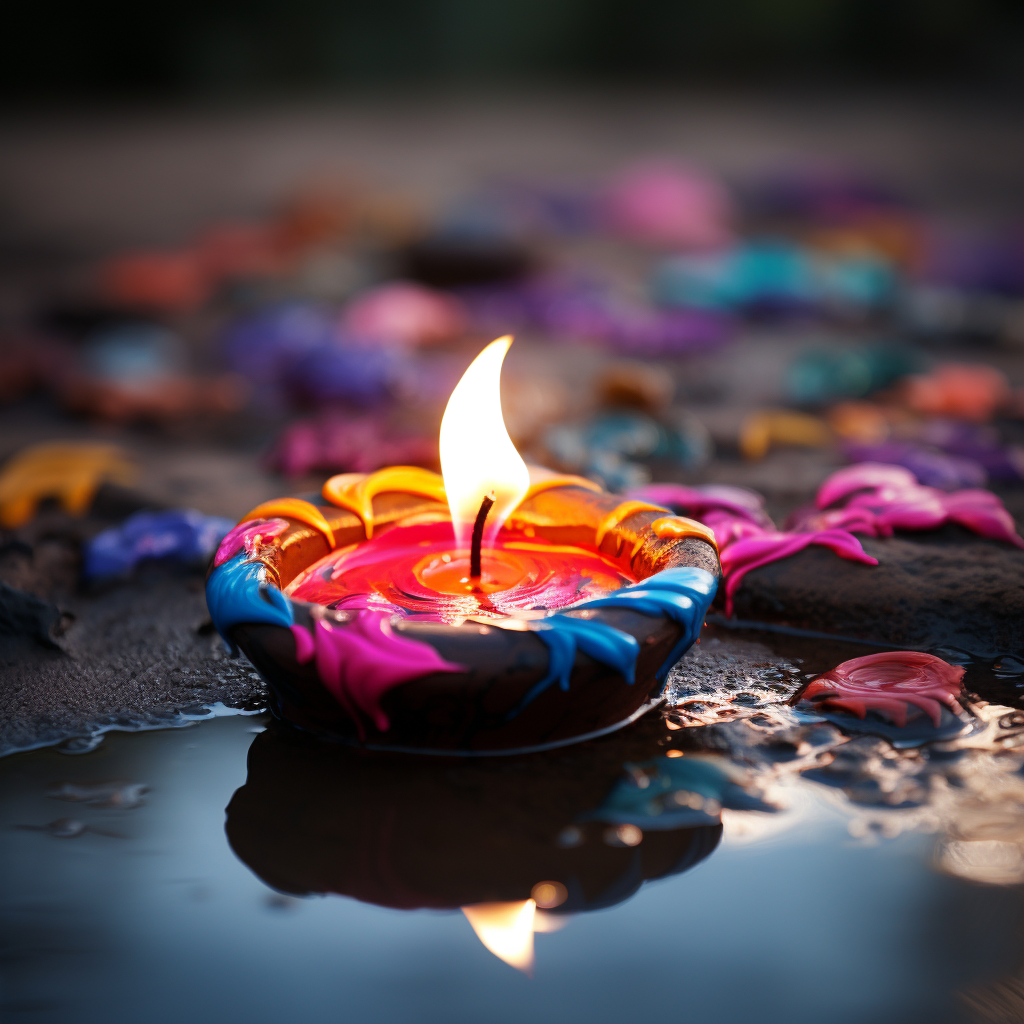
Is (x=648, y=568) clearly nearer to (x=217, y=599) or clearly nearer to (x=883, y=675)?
(x=883, y=675)

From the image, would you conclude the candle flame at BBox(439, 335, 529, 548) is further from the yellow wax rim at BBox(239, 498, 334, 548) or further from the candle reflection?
the candle reflection

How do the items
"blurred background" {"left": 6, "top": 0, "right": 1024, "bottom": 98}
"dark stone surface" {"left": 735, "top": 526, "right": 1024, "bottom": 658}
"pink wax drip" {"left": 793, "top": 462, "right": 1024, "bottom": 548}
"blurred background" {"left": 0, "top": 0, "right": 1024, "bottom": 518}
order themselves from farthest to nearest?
1. "blurred background" {"left": 6, "top": 0, "right": 1024, "bottom": 98}
2. "blurred background" {"left": 0, "top": 0, "right": 1024, "bottom": 518}
3. "pink wax drip" {"left": 793, "top": 462, "right": 1024, "bottom": 548}
4. "dark stone surface" {"left": 735, "top": 526, "right": 1024, "bottom": 658}

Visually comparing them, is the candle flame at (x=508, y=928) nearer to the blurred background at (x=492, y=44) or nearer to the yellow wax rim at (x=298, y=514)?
the yellow wax rim at (x=298, y=514)

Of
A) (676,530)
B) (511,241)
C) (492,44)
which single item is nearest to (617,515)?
(676,530)

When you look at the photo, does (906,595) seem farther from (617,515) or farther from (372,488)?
(372,488)

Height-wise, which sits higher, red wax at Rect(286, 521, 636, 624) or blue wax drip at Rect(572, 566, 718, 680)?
blue wax drip at Rect(572, 566, 718, 680)

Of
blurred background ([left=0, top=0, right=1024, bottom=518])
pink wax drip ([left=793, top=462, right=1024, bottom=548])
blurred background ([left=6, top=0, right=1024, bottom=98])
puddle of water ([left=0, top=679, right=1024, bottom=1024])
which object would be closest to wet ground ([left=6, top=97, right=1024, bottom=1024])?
puddle of water ([left=0, top=679, right=1024, bottom=1024])
